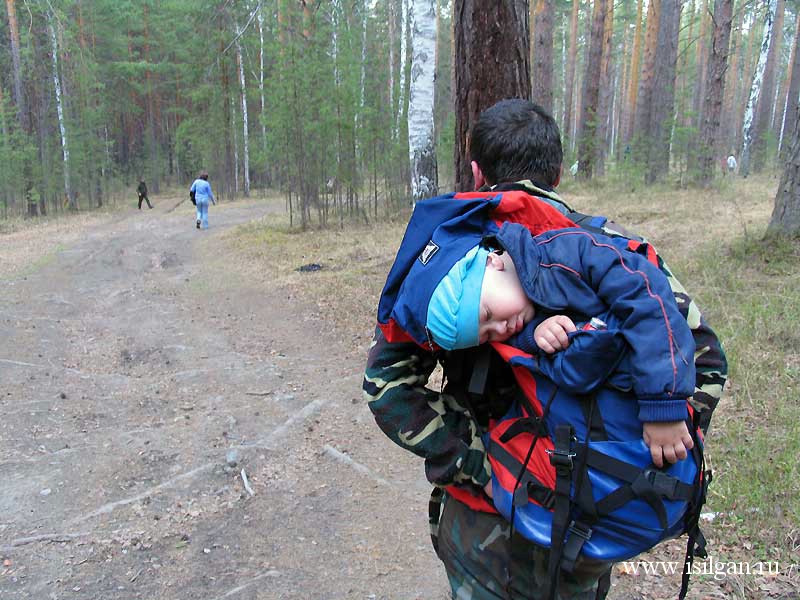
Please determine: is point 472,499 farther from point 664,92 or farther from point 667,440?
point 664,92

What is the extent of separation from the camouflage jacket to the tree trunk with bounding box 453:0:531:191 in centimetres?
276

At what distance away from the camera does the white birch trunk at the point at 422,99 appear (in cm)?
1079

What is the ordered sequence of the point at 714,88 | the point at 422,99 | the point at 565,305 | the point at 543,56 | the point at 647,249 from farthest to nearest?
the point at 543,56, the point at 714,88, the point at 422,99, the point at 647,249, the point at 565,305

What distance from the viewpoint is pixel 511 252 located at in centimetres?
133

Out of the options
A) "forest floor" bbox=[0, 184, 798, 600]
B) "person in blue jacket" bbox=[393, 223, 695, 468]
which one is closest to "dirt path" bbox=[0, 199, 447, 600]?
"forest floor" bbox=[0, 184, 798, 600]

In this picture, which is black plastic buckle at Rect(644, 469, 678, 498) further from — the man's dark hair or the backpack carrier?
the man's dark hair

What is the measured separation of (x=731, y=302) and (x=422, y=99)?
6.83 metres

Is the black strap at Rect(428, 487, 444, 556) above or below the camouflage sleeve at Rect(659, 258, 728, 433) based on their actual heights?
below

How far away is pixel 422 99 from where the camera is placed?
10945 millimetres

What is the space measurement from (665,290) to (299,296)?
834cm

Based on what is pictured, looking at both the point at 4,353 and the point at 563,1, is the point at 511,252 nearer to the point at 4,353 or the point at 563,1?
the point at 4,353

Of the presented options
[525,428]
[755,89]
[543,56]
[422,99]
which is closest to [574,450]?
[525,428]

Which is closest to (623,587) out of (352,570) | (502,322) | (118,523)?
(352,570)

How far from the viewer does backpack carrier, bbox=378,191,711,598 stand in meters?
1.24
